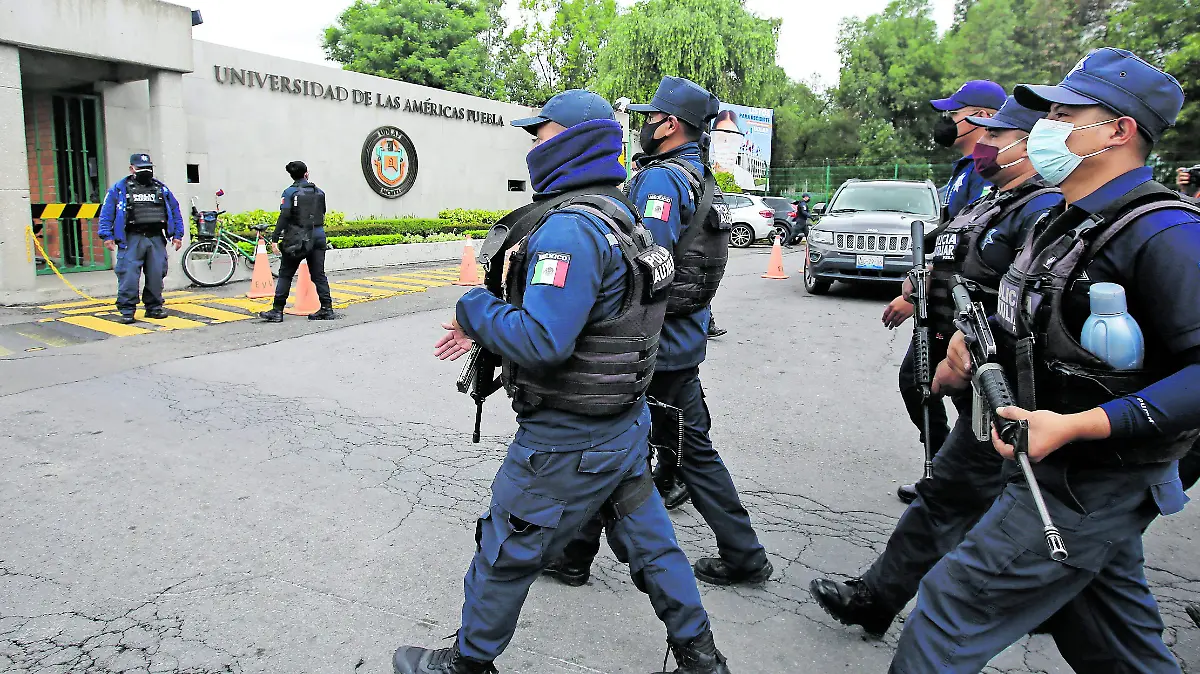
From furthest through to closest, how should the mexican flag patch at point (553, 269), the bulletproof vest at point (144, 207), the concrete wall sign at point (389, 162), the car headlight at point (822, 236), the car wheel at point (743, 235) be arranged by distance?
the car wheel at point (743, 235)
the concrete wall sign at point (389, 162)
the car headlight at point (822, 236)
the bulletproof vest at point (144, 207)
the mexican flag patch at point (553, 269)

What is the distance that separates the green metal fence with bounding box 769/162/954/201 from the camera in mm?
31000

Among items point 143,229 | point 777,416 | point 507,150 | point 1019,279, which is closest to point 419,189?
point 507,150

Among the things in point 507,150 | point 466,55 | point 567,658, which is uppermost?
point 466,55

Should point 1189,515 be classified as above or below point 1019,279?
below

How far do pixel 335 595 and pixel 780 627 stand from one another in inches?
66.8

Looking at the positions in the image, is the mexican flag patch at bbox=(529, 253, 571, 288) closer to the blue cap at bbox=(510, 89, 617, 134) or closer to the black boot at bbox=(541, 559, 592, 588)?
the blue cap at bbox=(510, 89, 617, 134)

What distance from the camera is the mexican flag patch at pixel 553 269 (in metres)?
2.18

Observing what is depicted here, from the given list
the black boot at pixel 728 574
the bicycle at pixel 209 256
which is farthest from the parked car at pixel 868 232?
the black boot at pixel 728 574

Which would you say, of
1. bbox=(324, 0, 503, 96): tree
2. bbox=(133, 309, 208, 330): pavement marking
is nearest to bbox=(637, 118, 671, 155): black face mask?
bbox=(133, 309, 208, 330): pavement marking

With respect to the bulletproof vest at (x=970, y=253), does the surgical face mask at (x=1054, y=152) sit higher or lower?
higher

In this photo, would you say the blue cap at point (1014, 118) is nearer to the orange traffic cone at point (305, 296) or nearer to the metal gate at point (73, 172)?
the orange traffic cone at point (305, 296)

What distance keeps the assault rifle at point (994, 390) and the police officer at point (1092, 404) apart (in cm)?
3

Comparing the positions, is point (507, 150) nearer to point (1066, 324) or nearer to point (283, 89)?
point (283, 89)

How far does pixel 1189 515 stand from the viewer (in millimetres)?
4047
